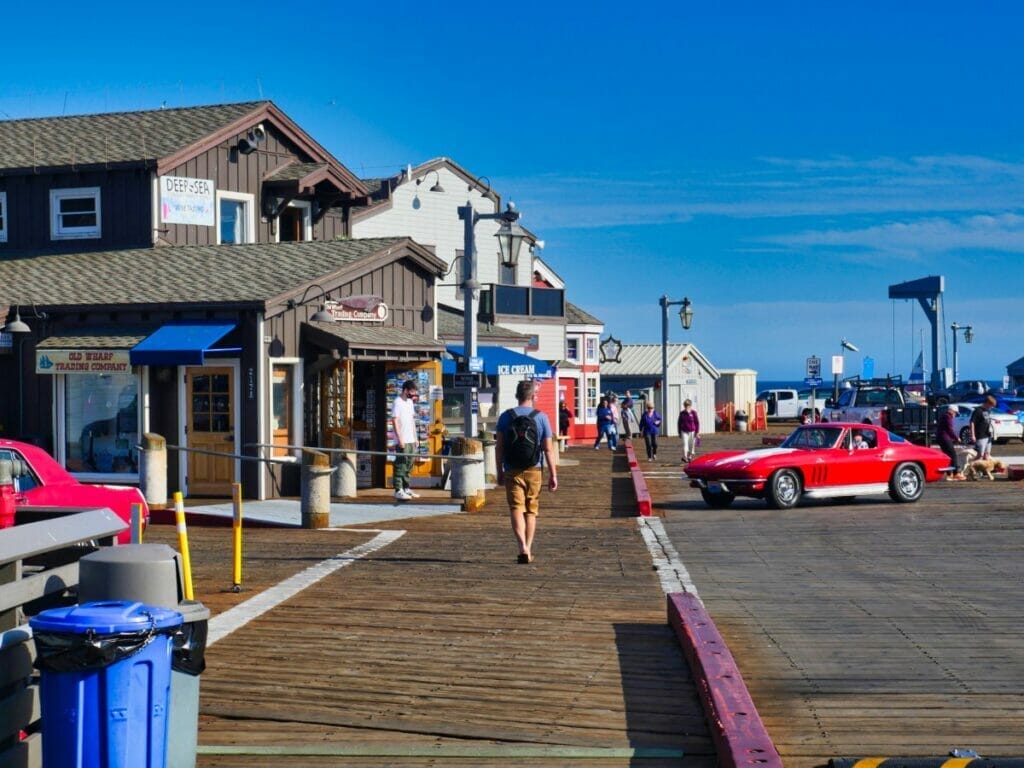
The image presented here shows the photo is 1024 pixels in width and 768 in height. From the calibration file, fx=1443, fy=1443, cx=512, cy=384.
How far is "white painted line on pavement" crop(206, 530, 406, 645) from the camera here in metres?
11.5

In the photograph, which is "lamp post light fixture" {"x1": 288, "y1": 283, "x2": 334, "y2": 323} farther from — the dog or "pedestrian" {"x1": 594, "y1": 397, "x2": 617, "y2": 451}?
"pedestrian" {"x1": 594, "y1": 397, "x2": 617, "y2": 451}

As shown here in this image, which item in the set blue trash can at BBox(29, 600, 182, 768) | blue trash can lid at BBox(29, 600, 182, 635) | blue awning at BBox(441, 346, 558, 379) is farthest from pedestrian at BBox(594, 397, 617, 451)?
blue trash can at BBox(29, 600, 182, 768)

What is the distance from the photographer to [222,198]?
28.7 metres

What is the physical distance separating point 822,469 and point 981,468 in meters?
8.47

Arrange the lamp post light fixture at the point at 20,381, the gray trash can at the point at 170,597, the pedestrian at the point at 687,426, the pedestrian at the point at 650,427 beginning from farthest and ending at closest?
1. the pedestrian at the point at 650,427
2. the pedestrian at the point at 687,426
3. the lamp post light fixture at the point at 20,381
4. the gray trash can at the point at 170,597

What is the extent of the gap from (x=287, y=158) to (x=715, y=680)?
2344 cm

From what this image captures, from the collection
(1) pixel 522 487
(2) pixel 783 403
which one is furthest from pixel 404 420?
(2) pixel 783 403

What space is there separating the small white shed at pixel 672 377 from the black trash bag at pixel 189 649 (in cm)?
5060

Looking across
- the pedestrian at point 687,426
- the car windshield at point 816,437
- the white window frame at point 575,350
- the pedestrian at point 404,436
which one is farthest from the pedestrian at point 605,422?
the pedestrian at point 404,436

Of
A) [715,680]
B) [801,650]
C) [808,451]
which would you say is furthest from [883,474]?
[715,680]

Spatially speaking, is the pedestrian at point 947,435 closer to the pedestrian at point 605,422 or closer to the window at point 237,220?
the window at point 237,220

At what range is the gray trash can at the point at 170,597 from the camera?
6516 mm

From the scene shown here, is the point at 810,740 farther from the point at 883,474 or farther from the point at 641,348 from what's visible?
the point at 641,348

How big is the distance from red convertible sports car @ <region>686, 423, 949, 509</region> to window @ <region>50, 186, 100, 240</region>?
12.5 m
